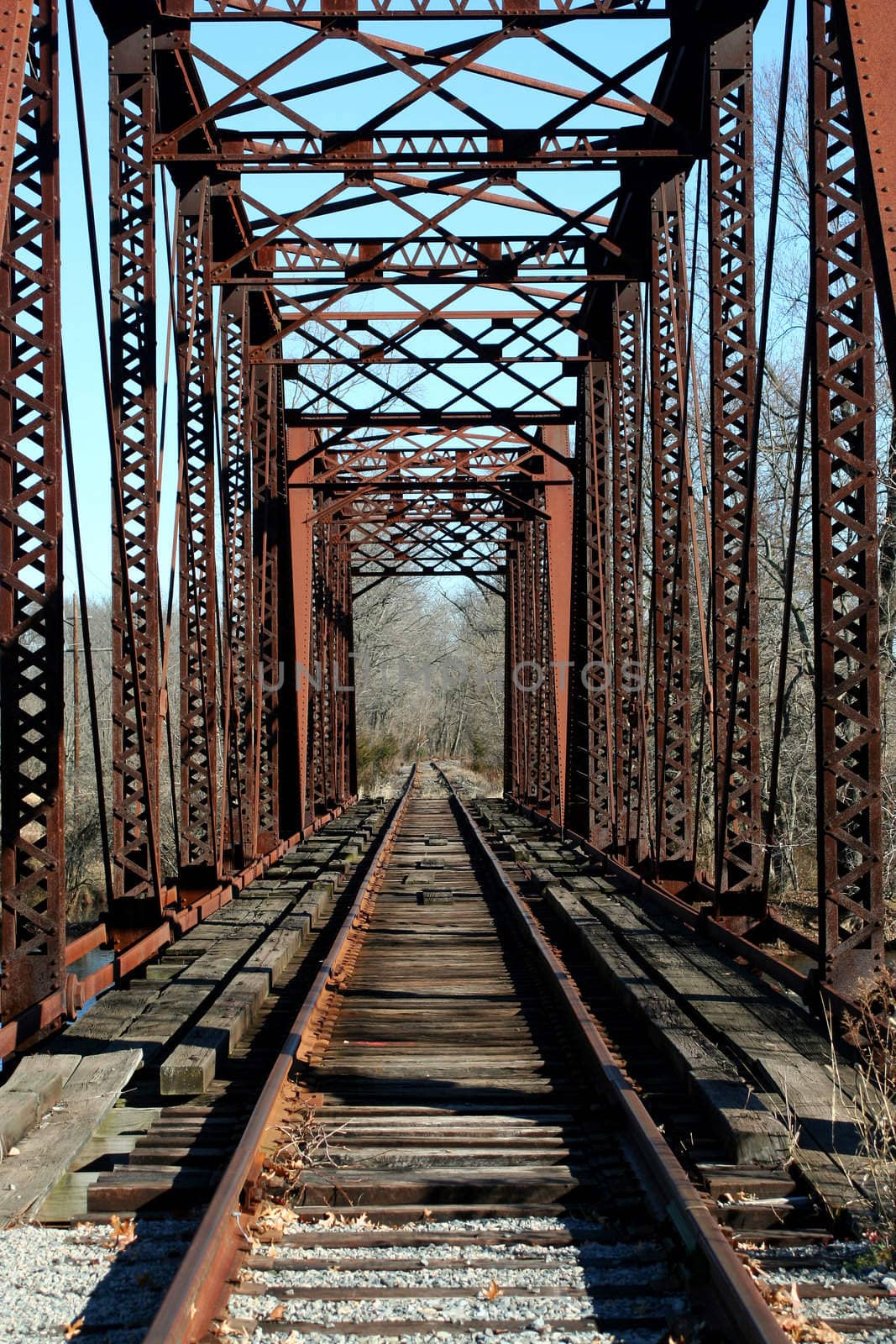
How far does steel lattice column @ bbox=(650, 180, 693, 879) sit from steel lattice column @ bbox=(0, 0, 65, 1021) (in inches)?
225

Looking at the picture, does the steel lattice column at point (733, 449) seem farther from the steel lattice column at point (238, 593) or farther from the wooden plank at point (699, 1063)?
the steel lattice column at point (238, 593)

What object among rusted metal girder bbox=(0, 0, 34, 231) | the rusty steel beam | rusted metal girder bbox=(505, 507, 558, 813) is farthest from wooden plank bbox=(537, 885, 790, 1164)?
rusted metal girder bbox=(505, 507, 558, 813)

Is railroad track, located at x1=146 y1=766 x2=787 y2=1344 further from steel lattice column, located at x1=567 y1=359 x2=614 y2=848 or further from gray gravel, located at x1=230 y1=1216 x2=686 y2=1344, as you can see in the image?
steel lattice column, located at x1=567 y1=359 x2=614 y2=848

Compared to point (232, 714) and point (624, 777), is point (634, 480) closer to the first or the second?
point (624, 777)

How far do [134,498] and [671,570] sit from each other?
491 centimetres

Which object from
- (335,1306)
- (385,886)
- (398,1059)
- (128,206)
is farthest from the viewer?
(385,886)

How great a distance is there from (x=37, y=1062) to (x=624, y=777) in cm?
1042

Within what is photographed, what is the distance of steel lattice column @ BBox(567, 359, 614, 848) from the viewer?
16.9 m

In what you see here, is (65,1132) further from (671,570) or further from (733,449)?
(671,570)

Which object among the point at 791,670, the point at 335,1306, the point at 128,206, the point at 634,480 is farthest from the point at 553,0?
the point at 791,670

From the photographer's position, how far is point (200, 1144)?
491 centimetres

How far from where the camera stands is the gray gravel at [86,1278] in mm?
3381

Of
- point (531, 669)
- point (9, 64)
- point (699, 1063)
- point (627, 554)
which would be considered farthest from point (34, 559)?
point (531, 669)

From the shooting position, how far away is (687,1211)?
3.87 meters
